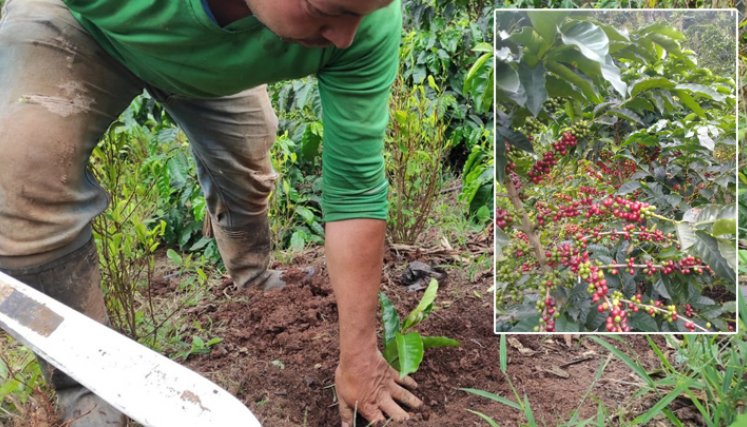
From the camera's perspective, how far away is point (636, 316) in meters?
1.83

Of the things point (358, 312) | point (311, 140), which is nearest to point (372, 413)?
point (358, 312)

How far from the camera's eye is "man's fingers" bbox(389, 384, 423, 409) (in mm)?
2010

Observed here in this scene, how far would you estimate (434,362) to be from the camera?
7.24 feet

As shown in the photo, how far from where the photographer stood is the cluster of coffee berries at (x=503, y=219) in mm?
1849

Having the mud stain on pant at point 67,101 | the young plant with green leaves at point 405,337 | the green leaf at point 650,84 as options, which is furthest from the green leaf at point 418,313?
the mud stain on pant at point 67,101

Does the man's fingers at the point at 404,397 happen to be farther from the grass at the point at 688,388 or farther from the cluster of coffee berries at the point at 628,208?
the cluster of coffee berries at the point at 628,208

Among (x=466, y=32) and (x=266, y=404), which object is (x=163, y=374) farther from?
(x=466, y=32)

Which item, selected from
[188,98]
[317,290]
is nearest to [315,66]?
[188,98]

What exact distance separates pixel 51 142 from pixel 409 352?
111 cm

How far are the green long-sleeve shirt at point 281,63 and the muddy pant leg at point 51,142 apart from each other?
0.28ft

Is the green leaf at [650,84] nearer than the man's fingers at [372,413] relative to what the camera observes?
Yes

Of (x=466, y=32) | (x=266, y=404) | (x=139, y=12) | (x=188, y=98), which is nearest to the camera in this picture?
(x=139, y=12)

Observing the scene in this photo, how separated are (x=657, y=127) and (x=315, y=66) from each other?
911mm

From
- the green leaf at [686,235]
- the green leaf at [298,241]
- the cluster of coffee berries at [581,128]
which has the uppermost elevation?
the cluster of coffee berries at [581,128]
